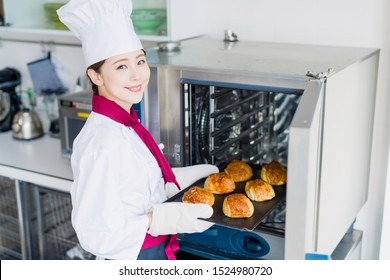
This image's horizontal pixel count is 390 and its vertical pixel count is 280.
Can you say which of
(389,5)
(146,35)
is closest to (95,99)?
(146,35)

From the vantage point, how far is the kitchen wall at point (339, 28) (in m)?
1.82

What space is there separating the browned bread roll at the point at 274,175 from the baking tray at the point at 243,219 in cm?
2

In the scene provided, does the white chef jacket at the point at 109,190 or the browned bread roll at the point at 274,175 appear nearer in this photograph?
the white chef jacket at the point at 109,190

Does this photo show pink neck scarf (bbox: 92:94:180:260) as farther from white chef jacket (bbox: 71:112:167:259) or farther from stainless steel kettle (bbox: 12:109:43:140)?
stainless steel kettle (bbox: 12:109:43:140)

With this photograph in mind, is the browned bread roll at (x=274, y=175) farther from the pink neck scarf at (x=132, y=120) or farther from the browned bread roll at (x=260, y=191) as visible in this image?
the pink neck scarf at (x=132, y=120)

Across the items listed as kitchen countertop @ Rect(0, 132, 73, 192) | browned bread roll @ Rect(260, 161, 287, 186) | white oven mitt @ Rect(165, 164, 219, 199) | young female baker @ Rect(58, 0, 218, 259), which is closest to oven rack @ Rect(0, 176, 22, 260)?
kitchen countertop @ Rect(0, 132, 73, 192)

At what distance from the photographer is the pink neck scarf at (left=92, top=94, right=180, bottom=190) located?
1392 mm

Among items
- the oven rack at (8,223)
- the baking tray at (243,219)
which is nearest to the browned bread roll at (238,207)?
the baking tray at (243,219)

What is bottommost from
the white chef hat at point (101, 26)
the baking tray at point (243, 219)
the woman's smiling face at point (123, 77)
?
the baking tray at point (243, 219)

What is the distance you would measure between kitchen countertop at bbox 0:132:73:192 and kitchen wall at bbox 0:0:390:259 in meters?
0.84

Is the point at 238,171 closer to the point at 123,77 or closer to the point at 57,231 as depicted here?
the point at 123,77

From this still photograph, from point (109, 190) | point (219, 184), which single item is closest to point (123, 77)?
point (109, 190)

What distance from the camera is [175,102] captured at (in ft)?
5.01

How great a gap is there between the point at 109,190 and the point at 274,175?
1.67 feet
